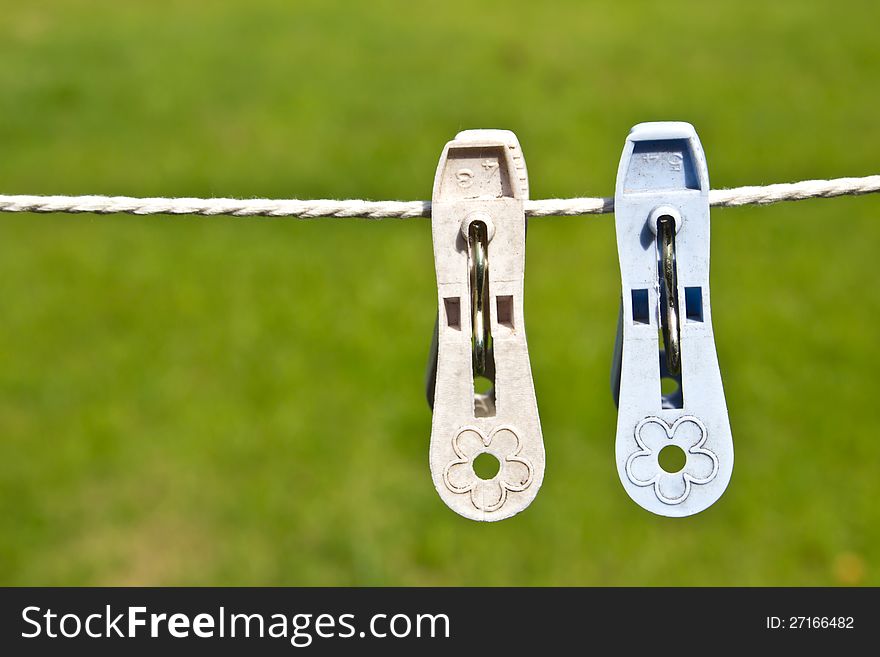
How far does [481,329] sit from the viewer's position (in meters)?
1.08

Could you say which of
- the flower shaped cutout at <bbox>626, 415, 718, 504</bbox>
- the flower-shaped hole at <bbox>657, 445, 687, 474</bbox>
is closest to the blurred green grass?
the flower-shaped hole at <bbox>657, 445, 687, 474</bbox>

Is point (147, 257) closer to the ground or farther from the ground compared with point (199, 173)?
closer to the ground

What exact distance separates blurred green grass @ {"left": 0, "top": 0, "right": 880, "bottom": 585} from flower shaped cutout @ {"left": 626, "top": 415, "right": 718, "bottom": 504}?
1.97m

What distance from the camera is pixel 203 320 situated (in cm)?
416

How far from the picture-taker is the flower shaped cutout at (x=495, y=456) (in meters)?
1.08

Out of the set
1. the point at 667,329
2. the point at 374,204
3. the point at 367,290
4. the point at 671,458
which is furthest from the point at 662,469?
the point at 367,290

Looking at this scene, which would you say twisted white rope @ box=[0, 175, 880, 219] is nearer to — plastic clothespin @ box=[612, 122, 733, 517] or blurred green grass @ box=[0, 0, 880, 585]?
plastic clothespin @ box=[612, 122, 733, 517]

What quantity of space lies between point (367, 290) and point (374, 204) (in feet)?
10.6

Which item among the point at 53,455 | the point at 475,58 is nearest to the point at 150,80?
the point at 475,58

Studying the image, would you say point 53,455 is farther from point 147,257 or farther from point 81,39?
point 81,39

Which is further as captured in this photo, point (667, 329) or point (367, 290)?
point (367, 290)

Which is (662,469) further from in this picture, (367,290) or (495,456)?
(367,290)

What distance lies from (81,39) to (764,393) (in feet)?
17.4

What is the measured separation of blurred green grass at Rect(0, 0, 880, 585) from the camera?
314cm
